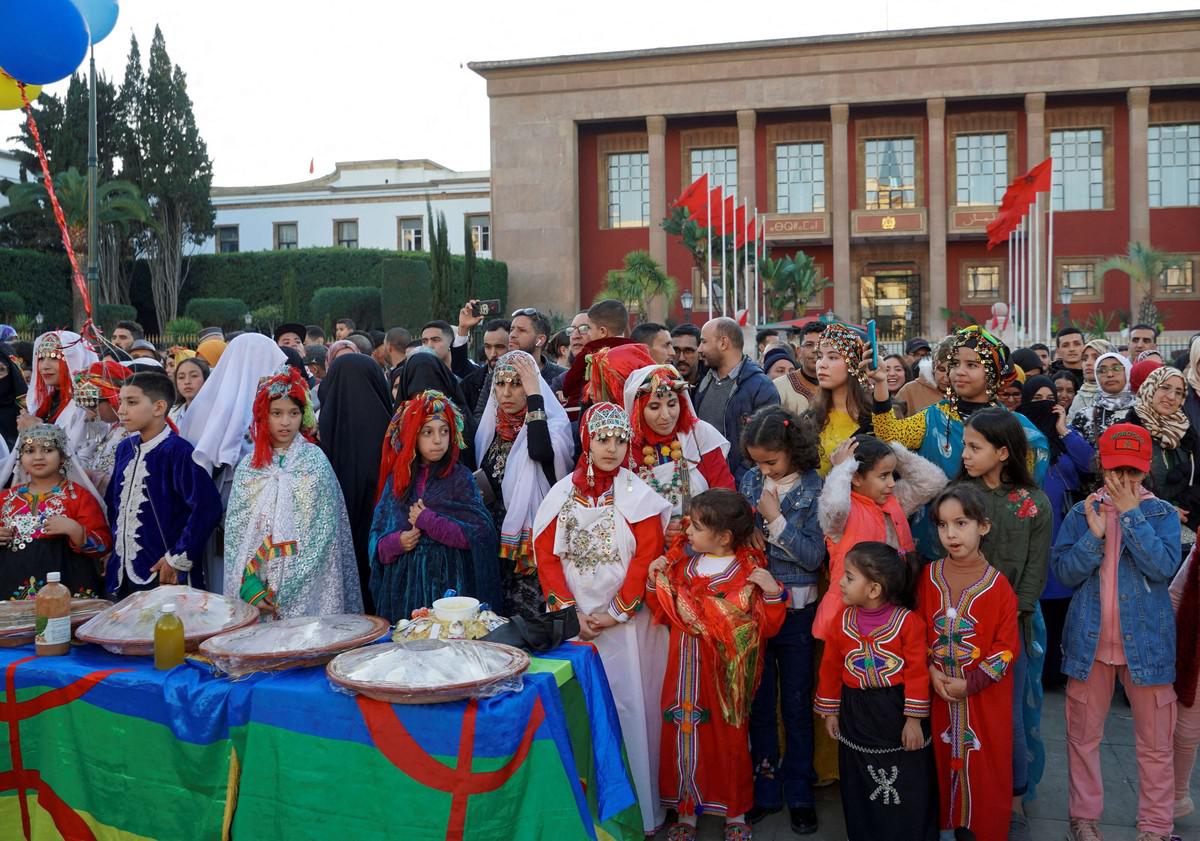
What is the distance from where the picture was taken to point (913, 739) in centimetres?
380

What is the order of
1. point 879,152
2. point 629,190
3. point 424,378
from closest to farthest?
point 424,378, point 879,152, point 629,190

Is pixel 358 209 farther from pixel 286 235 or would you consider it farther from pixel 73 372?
pixel 73 372

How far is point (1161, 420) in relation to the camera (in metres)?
5.33

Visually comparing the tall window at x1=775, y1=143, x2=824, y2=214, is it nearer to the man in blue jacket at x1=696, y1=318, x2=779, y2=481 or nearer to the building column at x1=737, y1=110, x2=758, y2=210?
the building column at x1=737, y1=110, x2=758, y2=210

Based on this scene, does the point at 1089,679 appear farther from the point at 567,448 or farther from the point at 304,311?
the point at 304,311

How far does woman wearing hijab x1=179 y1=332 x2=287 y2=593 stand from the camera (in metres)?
5.17

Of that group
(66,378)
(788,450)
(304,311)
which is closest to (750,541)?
(788,450)

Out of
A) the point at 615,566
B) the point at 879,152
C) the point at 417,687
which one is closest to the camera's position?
the point at 417,687

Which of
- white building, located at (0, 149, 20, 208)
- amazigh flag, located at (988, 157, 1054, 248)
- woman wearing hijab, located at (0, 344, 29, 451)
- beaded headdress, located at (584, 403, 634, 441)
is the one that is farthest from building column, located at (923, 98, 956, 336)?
white building, located at (0, 149, 20, 208)

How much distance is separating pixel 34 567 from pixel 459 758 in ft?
9.45

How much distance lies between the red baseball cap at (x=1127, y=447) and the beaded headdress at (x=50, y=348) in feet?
18.9

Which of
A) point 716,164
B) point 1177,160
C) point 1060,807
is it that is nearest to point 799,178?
point 716,164

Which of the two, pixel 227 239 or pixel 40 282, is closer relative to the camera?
pixel 40 282

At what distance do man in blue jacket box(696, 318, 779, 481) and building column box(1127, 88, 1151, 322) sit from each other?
1222 inches
